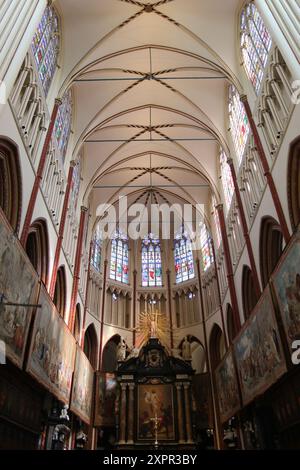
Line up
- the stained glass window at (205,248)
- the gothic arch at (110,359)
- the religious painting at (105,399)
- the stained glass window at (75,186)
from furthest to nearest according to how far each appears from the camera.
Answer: the gothic arch at (110,359), the stained glass window at (205,248), the religious painting at (105,399), the stained glass window at (75,186)

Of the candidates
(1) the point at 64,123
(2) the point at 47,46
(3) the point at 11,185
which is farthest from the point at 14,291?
(1) the point at 64,123

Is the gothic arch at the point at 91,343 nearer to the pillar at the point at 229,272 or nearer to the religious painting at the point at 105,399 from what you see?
the religious painting at the point at 105,399

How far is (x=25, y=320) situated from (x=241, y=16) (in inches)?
611

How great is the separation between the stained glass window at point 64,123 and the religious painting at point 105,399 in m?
13.6

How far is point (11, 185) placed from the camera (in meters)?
11.5

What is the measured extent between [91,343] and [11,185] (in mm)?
15673

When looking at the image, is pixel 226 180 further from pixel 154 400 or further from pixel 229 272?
pixel 154 400

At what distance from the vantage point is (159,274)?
29656mm

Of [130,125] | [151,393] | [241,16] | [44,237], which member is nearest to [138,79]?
[130,125]

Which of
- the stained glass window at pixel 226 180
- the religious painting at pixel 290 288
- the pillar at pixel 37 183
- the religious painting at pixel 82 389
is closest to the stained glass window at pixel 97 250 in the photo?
the religious painting at pixel 82 389

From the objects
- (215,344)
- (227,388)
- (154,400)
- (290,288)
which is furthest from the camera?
(215,344)

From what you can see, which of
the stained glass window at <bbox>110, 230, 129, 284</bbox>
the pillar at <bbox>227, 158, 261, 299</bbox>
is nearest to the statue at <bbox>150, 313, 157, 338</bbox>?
the stained glass window at <bbox>110, 230, 129, 284</bbox>

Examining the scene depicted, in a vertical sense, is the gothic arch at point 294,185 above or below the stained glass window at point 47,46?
below

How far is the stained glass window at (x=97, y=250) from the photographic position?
26.4 m
